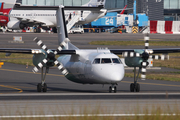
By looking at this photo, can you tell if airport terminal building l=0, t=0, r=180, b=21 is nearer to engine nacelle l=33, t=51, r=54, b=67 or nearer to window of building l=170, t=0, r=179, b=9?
window of building l=170, t=0, r=179, b=9

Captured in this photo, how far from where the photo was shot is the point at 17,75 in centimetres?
3441

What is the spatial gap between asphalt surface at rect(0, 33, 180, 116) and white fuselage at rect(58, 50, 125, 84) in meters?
1.00

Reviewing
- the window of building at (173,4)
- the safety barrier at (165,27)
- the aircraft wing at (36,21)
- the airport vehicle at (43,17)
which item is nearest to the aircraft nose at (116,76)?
the airport vehicle at (43,17)

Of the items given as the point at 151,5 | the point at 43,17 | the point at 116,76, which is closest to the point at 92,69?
the point at 116,76

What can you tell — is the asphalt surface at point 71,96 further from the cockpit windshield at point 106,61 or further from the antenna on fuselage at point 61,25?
the antenna on fuselage at point 61,25

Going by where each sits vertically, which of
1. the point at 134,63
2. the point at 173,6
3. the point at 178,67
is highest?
the point at 173,6

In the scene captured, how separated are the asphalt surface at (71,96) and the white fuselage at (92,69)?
1.00m

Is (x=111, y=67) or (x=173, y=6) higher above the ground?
(x=173, y=6)

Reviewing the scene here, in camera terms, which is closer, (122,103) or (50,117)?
(50,117)

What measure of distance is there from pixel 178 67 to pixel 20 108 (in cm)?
3132

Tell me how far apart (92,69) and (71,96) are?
2958 mm

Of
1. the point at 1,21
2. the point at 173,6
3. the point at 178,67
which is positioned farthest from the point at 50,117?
the point at 173,6

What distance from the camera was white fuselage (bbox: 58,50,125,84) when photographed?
20.9m

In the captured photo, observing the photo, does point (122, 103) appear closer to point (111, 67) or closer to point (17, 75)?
point (111, 67)
